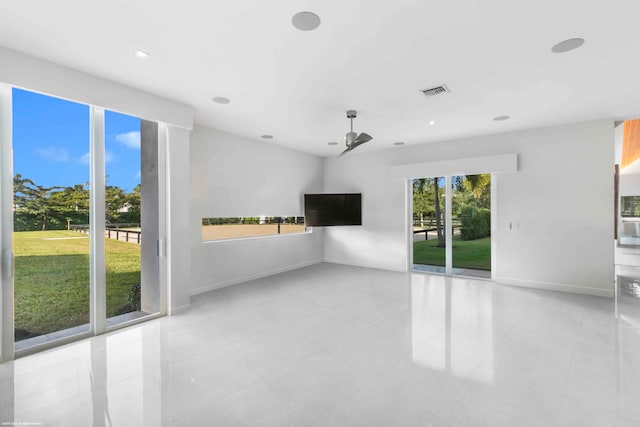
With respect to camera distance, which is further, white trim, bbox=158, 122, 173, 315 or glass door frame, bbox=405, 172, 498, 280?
glass door frame, bbox=405, 172, 498, 280

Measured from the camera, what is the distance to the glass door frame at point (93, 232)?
98.1 inches

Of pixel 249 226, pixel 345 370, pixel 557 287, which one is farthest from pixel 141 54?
pixel 557 287

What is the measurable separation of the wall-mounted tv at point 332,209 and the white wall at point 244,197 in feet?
1.15

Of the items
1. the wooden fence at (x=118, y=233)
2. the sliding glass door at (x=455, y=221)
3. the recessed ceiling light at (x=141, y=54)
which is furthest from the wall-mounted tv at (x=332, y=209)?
the recessed ceiling light at (x=141, y=54)

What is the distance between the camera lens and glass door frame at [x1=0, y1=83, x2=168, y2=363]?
2.49 m

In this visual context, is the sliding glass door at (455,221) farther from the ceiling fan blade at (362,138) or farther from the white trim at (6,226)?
the white trim at (6,226)

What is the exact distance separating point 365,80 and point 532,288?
4541mm

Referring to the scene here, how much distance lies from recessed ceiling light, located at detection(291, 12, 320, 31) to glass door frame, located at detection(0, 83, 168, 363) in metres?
2.47

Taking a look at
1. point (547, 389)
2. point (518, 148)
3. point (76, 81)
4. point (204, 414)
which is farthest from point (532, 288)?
point (76, 81)

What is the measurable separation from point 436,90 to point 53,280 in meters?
4.66

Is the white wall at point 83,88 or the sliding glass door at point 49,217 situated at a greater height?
the white wall at point 83,88

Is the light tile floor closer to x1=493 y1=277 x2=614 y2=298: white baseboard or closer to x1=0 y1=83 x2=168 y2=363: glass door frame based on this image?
x1=0 y1=83 x2=168 y2=363: glass door frame

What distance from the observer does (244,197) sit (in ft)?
17.5

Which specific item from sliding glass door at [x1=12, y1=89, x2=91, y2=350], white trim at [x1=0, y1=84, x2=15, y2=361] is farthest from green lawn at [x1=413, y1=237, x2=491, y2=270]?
white trim at [x1=0, y1=84, x2=15, y2=361]
